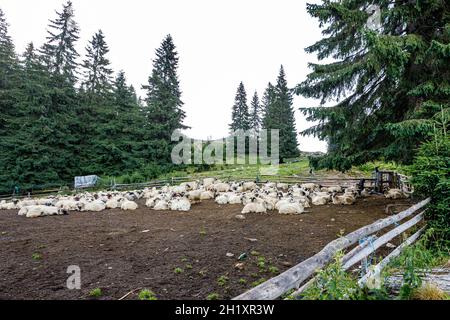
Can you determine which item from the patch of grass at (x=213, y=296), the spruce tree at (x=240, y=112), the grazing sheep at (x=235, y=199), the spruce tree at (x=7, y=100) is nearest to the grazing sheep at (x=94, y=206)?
the grazing sheep at (x=235, y=199)

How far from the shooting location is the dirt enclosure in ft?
14.7

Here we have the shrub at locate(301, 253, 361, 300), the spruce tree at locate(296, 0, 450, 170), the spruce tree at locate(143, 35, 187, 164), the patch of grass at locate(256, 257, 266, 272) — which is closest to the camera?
the shrub at locate(301, 253, 361, 300)

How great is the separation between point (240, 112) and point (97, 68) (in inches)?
1235

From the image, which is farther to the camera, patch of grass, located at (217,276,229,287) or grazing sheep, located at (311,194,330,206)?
grazing sheep, located at (311,194,330,206)

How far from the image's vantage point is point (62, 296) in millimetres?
4133

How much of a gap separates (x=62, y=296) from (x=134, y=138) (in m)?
31.1

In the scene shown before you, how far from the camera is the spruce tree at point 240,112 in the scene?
189 feet

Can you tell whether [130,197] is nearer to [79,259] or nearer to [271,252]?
[79,259]

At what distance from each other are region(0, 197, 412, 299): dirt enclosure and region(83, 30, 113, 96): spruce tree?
87.3ft

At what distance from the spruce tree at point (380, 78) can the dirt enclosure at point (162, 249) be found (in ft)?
8.38

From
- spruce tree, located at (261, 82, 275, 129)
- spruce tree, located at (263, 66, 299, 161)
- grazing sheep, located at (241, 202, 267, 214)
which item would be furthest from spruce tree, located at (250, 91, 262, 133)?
grazing sheep, located at (241, 202, 267, 214)

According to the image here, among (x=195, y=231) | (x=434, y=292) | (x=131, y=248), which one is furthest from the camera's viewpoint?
(x=195, y=231)

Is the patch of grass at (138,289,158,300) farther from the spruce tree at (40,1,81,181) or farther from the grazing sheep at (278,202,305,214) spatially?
the spruce tree at (40,1,81,181)
